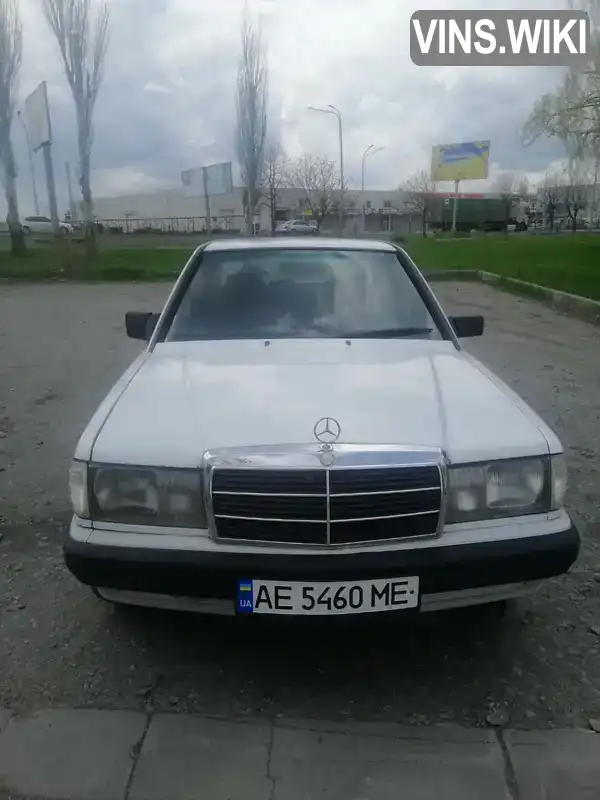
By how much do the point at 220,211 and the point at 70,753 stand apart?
72055 millimetres

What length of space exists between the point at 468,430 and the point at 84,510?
1.36 meters

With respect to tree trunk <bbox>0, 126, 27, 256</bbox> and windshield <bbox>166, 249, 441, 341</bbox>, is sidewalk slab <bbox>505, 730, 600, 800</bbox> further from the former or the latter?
tree trunk <bbox>0, 126, 27, 256</bbox>

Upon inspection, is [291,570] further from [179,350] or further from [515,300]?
[515,300]

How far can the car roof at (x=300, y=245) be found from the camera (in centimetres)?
405

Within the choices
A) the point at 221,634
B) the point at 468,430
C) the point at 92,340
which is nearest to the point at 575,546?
the point at 468,430

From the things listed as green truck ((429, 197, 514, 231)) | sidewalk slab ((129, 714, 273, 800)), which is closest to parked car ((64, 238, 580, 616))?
sidewalk slab ((129, 714, 273, 800))

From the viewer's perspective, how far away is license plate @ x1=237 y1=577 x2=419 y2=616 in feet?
7.37

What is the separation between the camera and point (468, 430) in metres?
2.44

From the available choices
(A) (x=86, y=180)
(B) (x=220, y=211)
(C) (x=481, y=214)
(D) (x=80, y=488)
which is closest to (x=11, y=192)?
(A) (x=86, y=180)

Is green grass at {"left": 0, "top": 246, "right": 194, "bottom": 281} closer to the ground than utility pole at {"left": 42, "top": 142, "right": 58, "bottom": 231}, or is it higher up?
closer to the ground

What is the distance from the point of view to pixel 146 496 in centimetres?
235

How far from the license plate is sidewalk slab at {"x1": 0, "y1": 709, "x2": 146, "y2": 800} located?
0.59 meters

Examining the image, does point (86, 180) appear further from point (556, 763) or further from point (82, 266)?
point (556, 763)

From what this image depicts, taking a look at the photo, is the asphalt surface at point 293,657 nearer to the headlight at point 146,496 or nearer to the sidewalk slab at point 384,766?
the sidewalk slab at point 384,766
